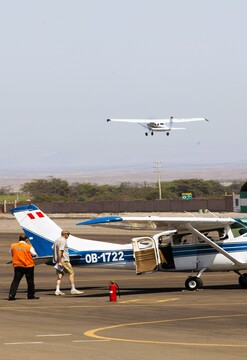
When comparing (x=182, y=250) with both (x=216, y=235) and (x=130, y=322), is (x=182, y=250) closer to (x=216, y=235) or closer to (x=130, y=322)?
(x=216, y=235)

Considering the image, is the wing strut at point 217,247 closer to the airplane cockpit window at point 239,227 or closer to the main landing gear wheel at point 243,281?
the main landing gear wheel at point 243,281

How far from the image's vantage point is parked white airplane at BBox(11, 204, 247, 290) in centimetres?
2605

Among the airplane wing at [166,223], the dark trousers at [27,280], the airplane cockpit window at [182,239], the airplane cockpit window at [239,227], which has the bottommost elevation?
the dark trousers at [27,280]

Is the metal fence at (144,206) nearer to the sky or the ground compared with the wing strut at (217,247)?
nearer to the sky

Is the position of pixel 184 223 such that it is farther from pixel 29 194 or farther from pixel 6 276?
pixel 29 194

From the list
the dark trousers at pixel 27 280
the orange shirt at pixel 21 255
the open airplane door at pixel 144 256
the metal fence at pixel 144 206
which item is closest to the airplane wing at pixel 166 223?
the open airplane door at pixel 144 256

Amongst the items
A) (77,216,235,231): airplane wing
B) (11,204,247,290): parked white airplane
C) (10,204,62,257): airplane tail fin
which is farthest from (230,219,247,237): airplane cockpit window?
(10,204,62,257): airplane tail fin

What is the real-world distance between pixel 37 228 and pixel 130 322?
28.7ft

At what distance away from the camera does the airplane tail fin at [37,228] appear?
27.2 m

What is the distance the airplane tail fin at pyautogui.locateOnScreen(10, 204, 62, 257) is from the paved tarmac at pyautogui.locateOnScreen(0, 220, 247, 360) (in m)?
1.22

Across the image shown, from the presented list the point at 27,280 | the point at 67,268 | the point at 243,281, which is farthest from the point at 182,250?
the point at 27,280

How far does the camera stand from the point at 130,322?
19.0 metres

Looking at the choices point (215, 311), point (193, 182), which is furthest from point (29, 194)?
point (215, 311)

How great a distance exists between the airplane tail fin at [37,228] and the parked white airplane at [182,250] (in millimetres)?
97
